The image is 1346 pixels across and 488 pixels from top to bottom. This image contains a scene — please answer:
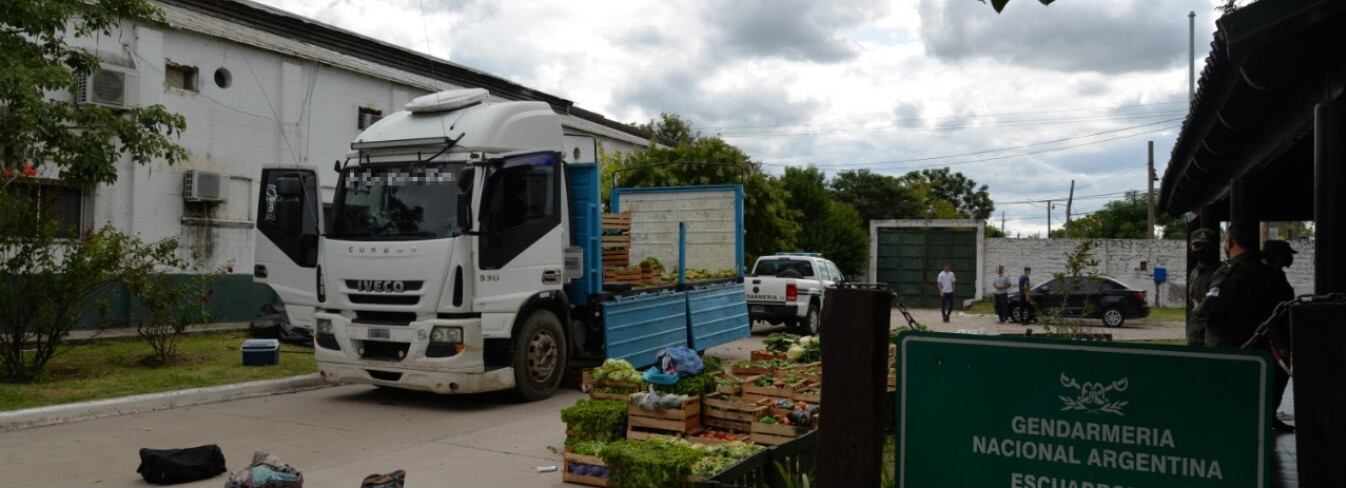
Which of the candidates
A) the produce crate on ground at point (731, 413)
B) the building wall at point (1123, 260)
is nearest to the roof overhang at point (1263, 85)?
the produce crate on ground at point (731, 413)

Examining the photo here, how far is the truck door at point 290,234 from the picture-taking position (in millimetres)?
11453

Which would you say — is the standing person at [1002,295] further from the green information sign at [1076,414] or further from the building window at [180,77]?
the green information sign at [1076,414]

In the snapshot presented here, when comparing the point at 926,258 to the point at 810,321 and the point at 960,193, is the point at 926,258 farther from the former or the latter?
the point at 960,193

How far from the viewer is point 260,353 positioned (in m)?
13.6

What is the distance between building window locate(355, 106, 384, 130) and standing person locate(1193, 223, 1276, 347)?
18.1 m

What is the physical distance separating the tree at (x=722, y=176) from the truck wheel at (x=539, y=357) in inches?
566

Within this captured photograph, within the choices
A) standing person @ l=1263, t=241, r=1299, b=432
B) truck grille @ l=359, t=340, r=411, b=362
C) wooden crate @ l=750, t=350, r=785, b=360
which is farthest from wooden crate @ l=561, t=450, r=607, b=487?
standing person @ l=1263, t=241, r=1299, b=432

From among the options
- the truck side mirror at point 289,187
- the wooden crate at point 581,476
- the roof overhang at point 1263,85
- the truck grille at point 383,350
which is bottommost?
the wooden crate at point 581,476

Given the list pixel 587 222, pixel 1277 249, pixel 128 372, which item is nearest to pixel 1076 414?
pixel 1277 249

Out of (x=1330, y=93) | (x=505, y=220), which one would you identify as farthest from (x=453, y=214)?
(x=1330, y=93)

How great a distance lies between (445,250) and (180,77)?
10692mm

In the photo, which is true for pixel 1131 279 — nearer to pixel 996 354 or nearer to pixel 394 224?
pixel 394 224

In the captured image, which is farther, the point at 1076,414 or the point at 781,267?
the point at 781,267

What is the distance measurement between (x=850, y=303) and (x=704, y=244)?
41.5ft
